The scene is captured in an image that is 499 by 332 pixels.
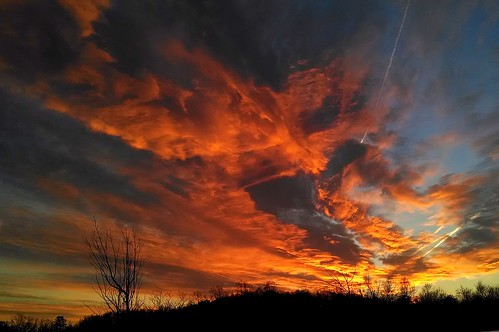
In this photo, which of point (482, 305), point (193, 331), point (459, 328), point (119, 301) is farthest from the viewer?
point (482, 305)

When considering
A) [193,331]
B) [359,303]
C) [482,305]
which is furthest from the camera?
[482,305]

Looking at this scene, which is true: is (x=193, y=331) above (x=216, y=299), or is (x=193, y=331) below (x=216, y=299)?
below

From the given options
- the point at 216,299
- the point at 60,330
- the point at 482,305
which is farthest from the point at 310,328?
the point at 60,330

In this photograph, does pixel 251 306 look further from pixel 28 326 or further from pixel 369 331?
pixel 28 326

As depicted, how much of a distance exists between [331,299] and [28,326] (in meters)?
26.3

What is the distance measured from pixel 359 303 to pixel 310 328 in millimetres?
6129

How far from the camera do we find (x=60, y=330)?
3161 cm

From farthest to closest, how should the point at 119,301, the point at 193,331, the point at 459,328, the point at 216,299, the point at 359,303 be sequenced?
the point at 216,299 < the point at 359,303 < the point at 459,328 < the point at 193,331 < the point at 119,301

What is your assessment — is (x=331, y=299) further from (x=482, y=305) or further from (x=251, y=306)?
(x=482, y=305)

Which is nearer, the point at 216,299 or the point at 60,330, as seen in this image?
the point at 216,299

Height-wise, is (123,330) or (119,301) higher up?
(119,301)

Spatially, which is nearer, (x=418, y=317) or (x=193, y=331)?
(x=193, y=331)

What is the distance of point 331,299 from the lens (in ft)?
85.5

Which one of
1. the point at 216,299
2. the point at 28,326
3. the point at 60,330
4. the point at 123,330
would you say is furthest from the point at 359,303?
the point at 28,326
